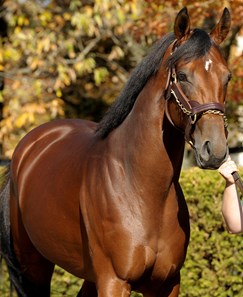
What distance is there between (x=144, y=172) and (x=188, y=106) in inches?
21.5

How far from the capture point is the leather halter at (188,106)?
131 inches

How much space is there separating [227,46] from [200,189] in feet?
13.5

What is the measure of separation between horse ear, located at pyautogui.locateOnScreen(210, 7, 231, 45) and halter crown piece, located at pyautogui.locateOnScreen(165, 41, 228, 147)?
0.80ft

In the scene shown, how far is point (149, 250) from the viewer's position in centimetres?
372

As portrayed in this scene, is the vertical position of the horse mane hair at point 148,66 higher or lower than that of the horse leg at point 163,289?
higher

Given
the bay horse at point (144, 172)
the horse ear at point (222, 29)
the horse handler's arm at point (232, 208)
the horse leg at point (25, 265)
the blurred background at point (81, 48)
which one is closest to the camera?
the bay horse at point (144, 172)

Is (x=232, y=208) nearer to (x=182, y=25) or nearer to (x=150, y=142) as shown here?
(x=150, y=142)

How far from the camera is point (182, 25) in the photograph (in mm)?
3561

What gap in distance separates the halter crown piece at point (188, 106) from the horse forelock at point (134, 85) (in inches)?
5.2

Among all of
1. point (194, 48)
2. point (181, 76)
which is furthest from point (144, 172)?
point (194, 48)

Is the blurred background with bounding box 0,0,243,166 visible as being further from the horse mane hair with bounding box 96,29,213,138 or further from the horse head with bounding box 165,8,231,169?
the horse head with bounding box 165,8,231,169

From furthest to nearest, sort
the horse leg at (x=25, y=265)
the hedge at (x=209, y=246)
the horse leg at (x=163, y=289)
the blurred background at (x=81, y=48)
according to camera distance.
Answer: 1. the blurred background at (x=81, y=48)
2. the hedge at (x=209, y=246)
3. the horse leg at (x=25, y=265)
4. the horse leg at (x=163, y=289)

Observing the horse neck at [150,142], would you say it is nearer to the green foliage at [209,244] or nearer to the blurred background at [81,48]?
the green foliage at [209,244]

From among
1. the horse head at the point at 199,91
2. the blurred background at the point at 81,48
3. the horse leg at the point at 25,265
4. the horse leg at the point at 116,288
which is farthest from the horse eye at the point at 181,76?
the blurred background at the point at 81,48
